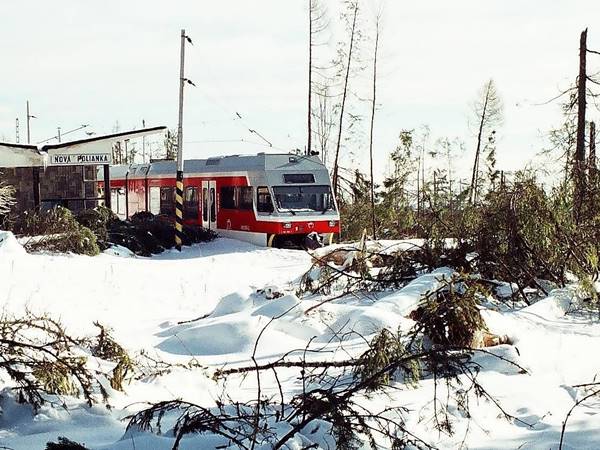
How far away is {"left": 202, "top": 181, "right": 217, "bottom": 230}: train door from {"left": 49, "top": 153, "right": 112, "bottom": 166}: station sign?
3.24 m

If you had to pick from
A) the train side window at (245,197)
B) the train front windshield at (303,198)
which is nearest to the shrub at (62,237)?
the train side window at (245,197)

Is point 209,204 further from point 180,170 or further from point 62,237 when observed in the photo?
point 62,237

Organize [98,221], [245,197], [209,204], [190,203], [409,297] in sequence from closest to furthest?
[409,297] < [98,221] < [245,197] < [209,204] < [190,203]

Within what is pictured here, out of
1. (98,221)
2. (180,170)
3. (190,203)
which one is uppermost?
(180,170)

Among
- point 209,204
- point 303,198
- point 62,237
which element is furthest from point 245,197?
point 62,237

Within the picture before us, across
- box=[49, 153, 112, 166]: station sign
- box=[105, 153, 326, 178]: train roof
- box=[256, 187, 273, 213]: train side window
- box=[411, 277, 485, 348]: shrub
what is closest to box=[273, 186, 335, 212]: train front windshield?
box=[256, 187, 273, 213]: train side window

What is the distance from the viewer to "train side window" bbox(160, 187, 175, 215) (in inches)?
1123

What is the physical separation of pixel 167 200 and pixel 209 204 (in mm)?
2884

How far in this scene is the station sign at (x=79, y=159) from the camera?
24766 millimetres

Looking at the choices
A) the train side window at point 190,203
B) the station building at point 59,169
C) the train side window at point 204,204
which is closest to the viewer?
the station building at point 59,169

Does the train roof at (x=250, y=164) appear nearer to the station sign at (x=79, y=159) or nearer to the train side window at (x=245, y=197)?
the train side window at (x=245, y=197)

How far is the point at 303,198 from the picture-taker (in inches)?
933

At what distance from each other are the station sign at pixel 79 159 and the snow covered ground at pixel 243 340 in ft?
26.7

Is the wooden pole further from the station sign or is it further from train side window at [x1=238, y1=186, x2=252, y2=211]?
the station sign
